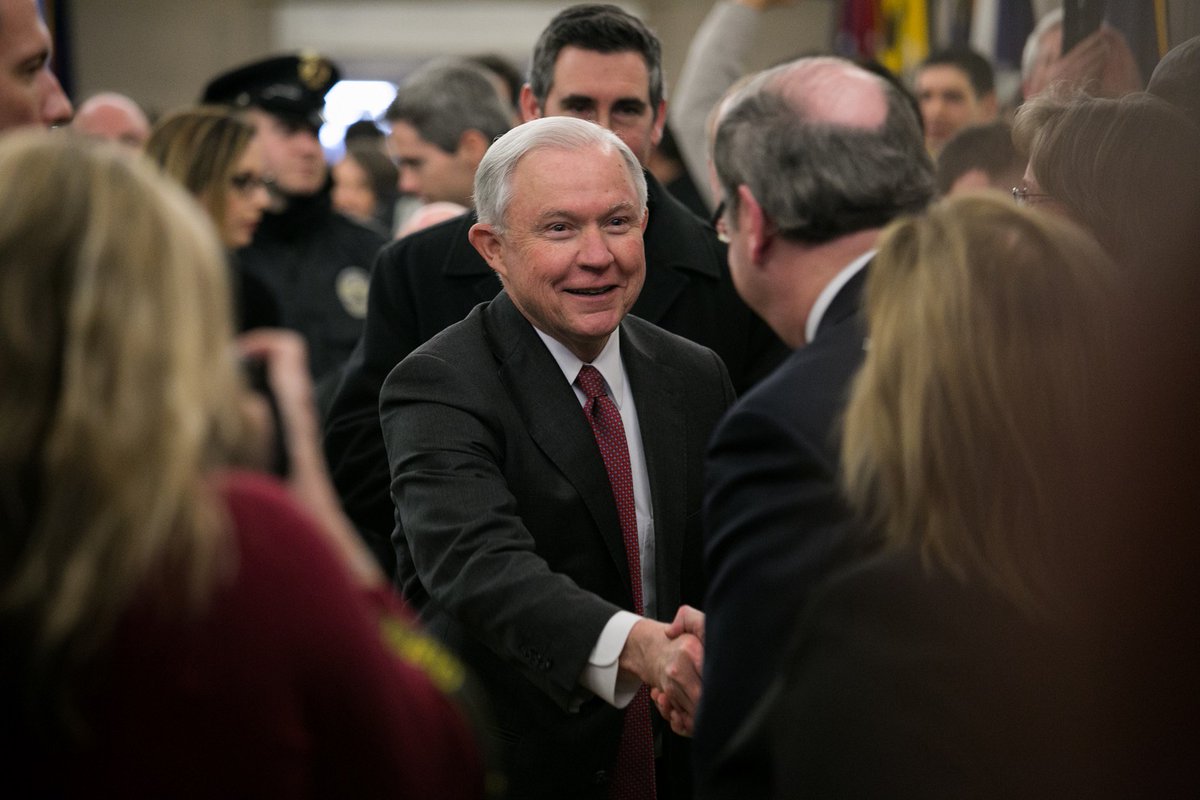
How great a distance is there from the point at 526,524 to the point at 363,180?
252 inches

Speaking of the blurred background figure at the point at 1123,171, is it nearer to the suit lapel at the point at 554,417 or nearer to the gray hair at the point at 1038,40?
the suit lapel at the point at 554,417

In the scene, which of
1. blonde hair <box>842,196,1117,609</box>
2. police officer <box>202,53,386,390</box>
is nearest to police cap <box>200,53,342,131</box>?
police officer <box>202,53,386,390</box>

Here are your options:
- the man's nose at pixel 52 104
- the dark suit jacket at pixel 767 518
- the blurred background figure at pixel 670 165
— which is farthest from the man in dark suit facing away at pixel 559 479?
the blurred background figure at pixel 670 165

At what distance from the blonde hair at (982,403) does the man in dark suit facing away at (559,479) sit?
624 mm

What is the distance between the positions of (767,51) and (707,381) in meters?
12.7

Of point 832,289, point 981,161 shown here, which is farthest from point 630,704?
point 981,161

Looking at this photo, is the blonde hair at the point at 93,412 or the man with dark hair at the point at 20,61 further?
the man with dark hair at the point at 20,61

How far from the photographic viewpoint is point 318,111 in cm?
515

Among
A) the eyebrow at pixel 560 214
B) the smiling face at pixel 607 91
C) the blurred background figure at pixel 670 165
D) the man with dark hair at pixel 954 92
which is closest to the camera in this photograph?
the eyebrow at pixel 560 214

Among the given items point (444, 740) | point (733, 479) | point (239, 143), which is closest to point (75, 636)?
point (444, 740)

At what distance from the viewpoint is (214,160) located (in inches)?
151

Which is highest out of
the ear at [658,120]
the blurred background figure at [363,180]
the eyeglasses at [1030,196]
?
the eyeglasses at [1030,196]

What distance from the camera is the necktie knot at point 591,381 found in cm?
238

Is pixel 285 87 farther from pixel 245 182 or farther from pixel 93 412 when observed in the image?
pixel 93 412
